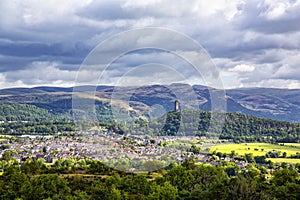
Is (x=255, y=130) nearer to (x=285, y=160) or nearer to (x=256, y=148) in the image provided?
(x=256, y=148)

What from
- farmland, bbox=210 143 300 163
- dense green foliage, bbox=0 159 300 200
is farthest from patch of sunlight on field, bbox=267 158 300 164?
dense green foliage, bbox=0 159 300 200

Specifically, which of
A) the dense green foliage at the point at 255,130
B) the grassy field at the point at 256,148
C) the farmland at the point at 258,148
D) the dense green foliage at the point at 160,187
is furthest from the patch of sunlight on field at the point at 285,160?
the dense green foliage at the point at 160,187

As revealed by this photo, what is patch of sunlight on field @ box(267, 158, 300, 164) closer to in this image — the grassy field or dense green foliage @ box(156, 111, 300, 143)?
the grassy field

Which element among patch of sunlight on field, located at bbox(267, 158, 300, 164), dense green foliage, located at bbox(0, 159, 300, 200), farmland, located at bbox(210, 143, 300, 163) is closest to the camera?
dense green foliage, located at bbox(0, 159, 300, 200)

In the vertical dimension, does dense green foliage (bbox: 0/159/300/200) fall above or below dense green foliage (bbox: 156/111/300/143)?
above

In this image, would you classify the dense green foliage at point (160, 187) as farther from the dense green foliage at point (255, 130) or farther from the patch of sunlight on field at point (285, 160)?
the dense green foliage at point (255, 130)

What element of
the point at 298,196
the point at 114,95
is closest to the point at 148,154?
the point at 114,95

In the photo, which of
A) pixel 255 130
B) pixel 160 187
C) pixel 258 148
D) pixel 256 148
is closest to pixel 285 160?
pixel 256 148

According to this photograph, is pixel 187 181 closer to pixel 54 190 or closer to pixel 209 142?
pixel 54 190

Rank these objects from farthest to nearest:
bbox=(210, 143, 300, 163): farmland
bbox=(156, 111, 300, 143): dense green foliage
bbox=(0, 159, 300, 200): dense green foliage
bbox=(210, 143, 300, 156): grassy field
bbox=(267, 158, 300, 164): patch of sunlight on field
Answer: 1. bbox=(156, 111, 300, 143): dense green foliage
2. bbox=(210, 143, 300, 156): grassy field
3. bbox=(210, 143, 300, 163): farmland
4. bbox=(267, 158, 300, 164): patch of sunlight on field
5. bbox=(0, 159, 300, 200): dense green foliage
